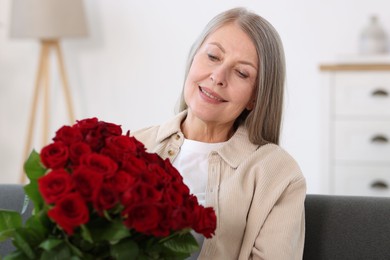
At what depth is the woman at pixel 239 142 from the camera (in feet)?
5.21

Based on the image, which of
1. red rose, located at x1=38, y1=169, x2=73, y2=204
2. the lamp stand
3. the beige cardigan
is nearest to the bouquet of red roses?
red rose, located at x1=38, y1=169, x2=73, y2=204

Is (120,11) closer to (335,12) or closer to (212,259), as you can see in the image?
(335,12)

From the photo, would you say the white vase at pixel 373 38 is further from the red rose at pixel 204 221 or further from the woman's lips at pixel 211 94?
the red rose at pixel 204 221

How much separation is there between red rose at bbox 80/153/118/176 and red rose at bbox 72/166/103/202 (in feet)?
0.05

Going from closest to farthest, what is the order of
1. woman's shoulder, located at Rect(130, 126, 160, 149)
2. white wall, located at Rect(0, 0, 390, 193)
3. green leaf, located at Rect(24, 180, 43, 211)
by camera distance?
green leaf, located at Rect(24, 180, 43, 211), woman's shoulder, located at Rect(130, 126, 160, 149), white wall, located at Rect(0, 0, 390, 193)

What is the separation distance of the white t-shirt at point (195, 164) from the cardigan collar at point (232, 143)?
4cm

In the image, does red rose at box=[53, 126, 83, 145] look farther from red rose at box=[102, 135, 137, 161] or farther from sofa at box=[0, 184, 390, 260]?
sofa at box=[0, 184, 390, 260]

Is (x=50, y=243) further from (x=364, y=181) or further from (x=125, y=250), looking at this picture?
(x=364, y=181)

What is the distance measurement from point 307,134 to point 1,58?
2.00 m

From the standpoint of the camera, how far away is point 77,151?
1139 millimetres

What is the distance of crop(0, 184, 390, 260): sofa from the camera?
5.36 feet

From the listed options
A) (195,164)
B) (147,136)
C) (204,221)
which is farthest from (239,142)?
(204,221)

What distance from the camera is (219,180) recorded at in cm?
169

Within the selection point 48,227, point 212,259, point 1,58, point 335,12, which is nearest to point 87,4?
point 1,58
